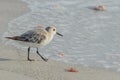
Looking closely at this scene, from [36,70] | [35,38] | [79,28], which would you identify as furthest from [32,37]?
[79,28]

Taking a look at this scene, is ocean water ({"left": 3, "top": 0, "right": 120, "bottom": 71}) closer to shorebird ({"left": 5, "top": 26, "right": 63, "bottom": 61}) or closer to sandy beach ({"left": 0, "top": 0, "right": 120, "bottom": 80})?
sandy beach ({"left": 0, "top": 0, "right": 120, "bottom": 80})

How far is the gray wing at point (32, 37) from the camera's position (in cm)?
832

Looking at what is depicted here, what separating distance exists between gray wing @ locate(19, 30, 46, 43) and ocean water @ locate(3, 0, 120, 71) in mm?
477

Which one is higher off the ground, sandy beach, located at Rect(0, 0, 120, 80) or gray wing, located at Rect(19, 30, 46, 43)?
gray wing, located at Rect(19, 30, 46, 43)

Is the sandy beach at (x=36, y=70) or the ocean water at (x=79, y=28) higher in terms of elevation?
the ocean water at (x=79, y=28)

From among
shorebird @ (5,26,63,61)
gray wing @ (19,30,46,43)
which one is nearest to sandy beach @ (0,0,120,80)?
shorebird @ (5,26,63,61)

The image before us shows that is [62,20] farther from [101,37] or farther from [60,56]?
[60,56]

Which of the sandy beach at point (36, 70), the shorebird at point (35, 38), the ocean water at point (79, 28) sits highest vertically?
the shorebird at point (35, 38)

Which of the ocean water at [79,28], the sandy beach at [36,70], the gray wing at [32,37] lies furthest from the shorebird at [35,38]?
the ocean water at [79,28]

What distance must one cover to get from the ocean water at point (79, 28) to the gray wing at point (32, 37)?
0.48 m

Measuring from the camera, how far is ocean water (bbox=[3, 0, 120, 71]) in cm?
889

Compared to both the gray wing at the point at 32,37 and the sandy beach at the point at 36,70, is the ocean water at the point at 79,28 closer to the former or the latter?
the sandy beach at the point at 36,70

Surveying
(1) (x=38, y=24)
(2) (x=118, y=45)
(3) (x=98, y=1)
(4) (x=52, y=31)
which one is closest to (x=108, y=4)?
(3) (x=98, y=1)

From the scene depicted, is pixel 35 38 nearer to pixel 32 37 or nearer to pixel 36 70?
pixel 32 37
